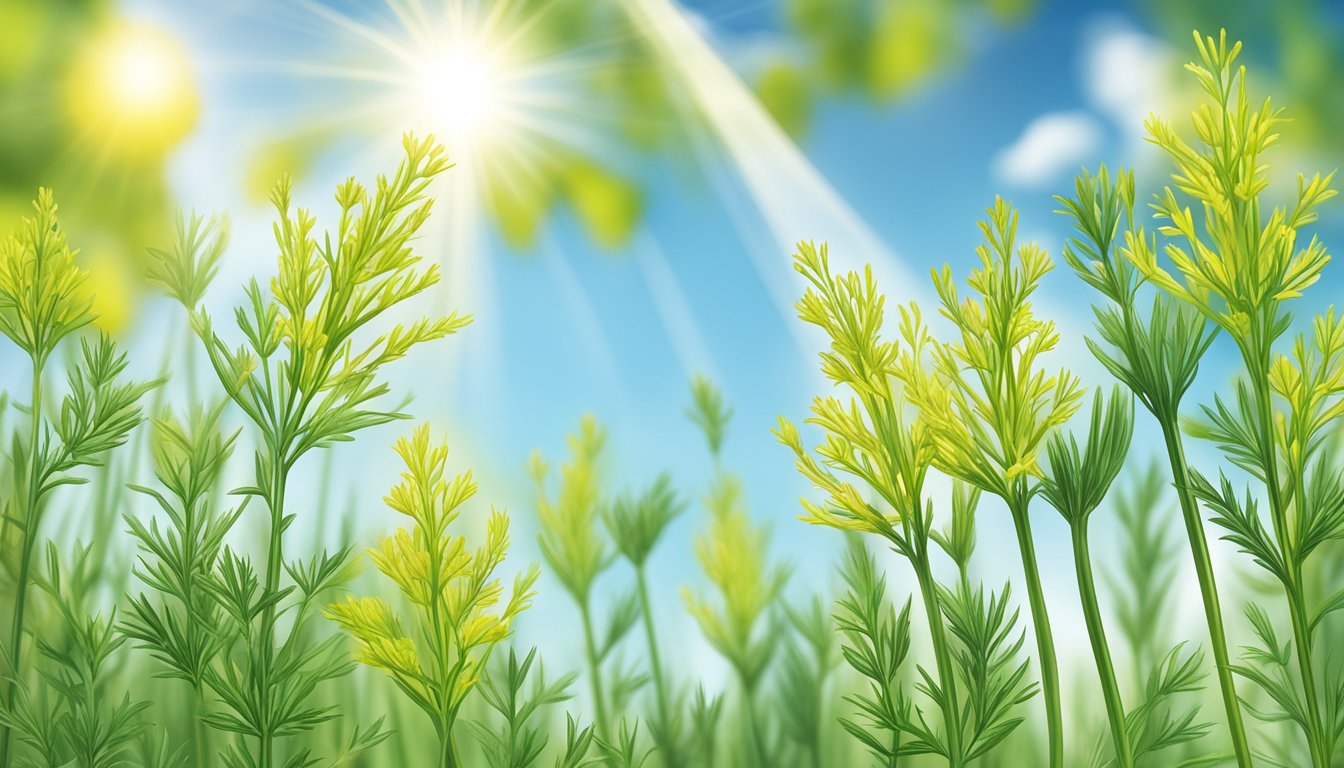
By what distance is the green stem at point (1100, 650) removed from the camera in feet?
2.58

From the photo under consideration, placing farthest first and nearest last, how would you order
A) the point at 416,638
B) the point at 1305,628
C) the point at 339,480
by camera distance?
the point at 339,480 → the point at 416,638 → the point at 1305,628

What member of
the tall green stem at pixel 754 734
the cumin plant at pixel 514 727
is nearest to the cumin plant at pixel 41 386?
the cumin plant at pixel 514 727

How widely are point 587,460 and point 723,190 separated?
0.42 meters

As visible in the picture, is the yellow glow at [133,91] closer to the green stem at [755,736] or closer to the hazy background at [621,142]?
the hazy background at [621,142]

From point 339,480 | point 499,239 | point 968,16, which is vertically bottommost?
point 339,480

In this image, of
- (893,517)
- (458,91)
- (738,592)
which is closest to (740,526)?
(738,592)

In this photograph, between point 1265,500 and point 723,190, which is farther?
point 723,190

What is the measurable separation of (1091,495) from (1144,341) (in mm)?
144

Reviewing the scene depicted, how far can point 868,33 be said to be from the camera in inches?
49.8

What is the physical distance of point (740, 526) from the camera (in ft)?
3.46

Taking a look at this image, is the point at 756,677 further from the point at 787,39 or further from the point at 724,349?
the point at 787,39

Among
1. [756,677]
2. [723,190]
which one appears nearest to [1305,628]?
[756,677]

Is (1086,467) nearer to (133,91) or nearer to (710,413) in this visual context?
(710,413)

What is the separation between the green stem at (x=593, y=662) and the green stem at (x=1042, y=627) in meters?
0.45
